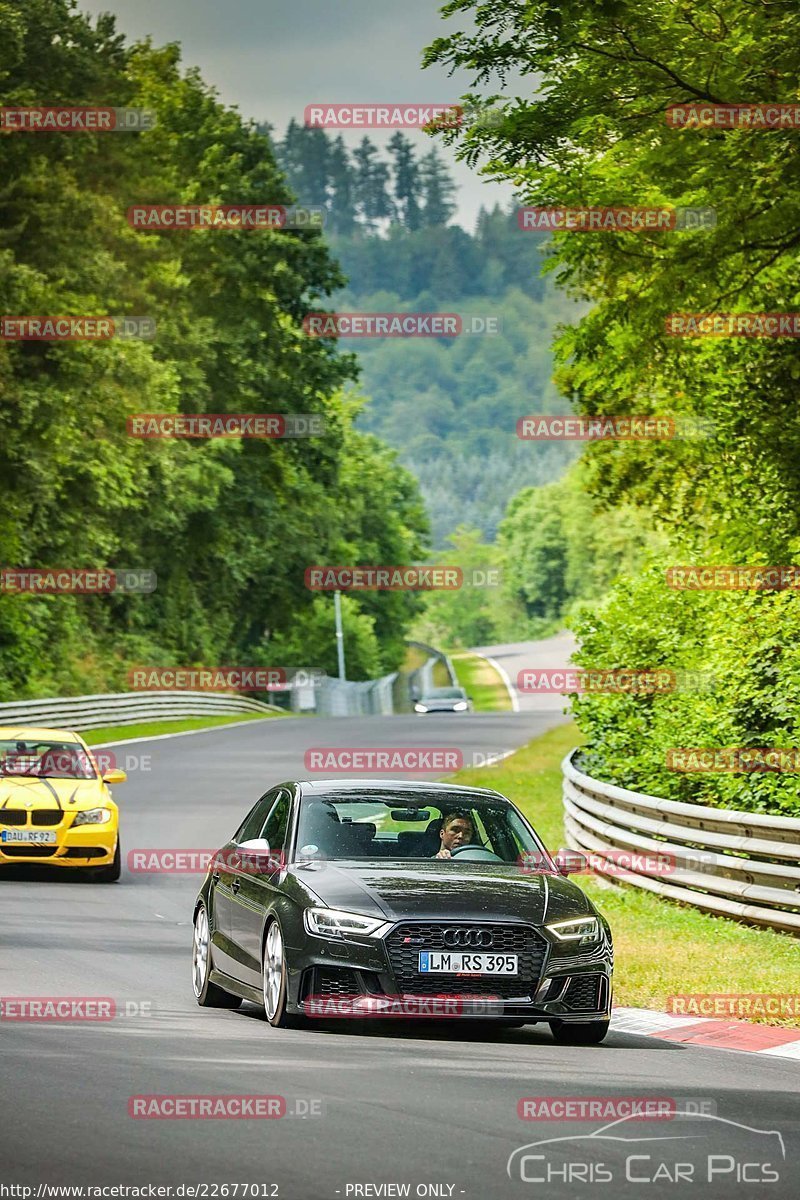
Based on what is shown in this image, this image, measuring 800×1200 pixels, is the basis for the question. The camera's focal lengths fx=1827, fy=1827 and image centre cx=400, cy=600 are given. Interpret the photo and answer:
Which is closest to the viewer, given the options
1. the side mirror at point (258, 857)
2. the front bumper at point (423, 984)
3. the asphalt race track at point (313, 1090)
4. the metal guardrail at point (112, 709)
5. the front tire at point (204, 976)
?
the asphalt race track at point (313, 1090)

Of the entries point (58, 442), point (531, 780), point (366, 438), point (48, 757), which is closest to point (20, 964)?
point (48, 757)

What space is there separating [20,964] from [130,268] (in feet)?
152

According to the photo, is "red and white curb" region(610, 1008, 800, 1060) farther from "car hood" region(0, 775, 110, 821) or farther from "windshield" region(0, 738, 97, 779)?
"windshield" region(0, 738, 97, 779)

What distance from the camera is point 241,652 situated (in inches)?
3179

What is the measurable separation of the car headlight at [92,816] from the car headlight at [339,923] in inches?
389

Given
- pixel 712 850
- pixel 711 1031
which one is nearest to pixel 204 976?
pixel 711 1031

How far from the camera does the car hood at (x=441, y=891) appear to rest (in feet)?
31.3

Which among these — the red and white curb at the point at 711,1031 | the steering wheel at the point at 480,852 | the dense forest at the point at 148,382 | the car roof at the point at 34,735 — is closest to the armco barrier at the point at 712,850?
the red and white curb at the point at 711,1031

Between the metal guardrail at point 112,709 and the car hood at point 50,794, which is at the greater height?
the car hood at point 50,794

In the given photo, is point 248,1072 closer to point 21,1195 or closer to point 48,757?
point 21,1195

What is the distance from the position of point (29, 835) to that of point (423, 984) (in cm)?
1021

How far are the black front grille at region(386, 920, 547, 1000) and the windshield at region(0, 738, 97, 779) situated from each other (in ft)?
34.6

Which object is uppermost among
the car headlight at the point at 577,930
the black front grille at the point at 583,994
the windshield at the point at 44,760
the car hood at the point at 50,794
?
the car headlight at the point at 577,930

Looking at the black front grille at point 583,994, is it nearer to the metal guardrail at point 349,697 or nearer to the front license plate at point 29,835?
the front license plate at point 29,835
